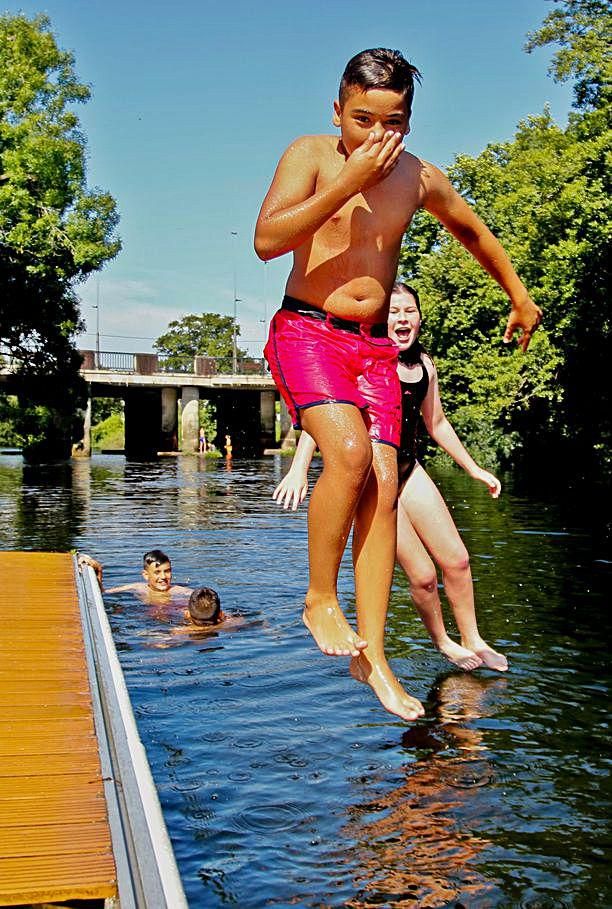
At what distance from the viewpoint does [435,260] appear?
4975 centimetres

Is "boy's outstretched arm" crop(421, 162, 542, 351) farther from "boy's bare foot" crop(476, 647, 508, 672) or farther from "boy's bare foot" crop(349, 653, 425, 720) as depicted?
"boy's bare foot" crop(476, 647, 508, 672)

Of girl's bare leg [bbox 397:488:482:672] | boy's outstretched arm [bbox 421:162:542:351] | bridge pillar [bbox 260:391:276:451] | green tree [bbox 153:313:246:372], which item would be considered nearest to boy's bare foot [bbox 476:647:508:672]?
girl's bare leg [bbox 397:488:482:672]

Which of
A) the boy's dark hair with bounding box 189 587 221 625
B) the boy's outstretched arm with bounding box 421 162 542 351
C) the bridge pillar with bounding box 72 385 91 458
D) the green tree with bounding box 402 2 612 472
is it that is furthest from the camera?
the bridge pillar with bounding box 72 385 91 458

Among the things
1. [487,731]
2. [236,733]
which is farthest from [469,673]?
[236,733]

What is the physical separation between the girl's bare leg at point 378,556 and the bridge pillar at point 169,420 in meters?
66.3

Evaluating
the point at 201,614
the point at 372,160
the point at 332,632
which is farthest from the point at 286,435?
the point at 372,160

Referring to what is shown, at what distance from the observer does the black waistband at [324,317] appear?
4.99 meters

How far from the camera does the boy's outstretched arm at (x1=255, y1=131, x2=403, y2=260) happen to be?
4.46 metres

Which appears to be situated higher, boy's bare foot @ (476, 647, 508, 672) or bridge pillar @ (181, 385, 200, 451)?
bridge pillar @ (181, 385, 200, 451)

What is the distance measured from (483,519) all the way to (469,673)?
1600cm

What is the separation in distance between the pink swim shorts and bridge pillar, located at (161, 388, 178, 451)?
217ft

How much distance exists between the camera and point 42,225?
41.8m

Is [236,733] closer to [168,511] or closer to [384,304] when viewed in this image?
[384,304]

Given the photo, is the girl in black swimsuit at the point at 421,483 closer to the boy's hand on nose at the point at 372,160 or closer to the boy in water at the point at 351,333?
the boy in water at the point at 351,333
